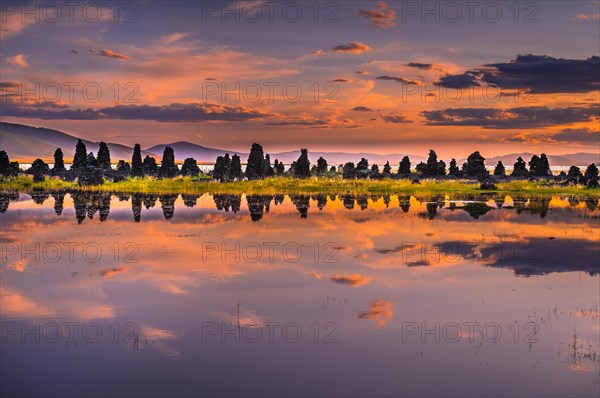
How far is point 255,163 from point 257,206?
162ft

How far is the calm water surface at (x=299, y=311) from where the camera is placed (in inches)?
522

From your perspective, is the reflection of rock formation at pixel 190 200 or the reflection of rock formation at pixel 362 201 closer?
the reflection of rock formation at pixel 362 201

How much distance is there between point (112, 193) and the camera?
7381 cm

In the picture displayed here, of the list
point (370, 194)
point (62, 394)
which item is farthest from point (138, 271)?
point (370, 194)

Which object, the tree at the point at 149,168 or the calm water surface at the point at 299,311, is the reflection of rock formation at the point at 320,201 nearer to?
the calm water surface at the point at 299,311

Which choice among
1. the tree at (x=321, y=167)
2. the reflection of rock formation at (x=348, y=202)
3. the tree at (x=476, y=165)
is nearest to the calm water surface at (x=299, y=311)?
the reflection of rock formation at (x=348, y=202)

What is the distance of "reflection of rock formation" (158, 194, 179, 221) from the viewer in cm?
Answer: 4747

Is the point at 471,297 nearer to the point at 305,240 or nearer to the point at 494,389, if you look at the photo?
the point at 494,389

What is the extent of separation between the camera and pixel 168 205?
56875 millimetres

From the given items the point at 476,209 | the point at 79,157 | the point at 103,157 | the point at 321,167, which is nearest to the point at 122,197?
the point at 476,209

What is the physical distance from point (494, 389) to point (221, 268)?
1469 cm

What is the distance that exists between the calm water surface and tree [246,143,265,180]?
2592 inches

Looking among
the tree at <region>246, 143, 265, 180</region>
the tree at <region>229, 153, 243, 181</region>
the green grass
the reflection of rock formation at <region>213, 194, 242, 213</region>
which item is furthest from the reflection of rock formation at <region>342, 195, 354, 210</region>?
the tree at <region>229, 153, 243, 181</region>

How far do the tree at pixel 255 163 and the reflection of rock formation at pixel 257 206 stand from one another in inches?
1472
